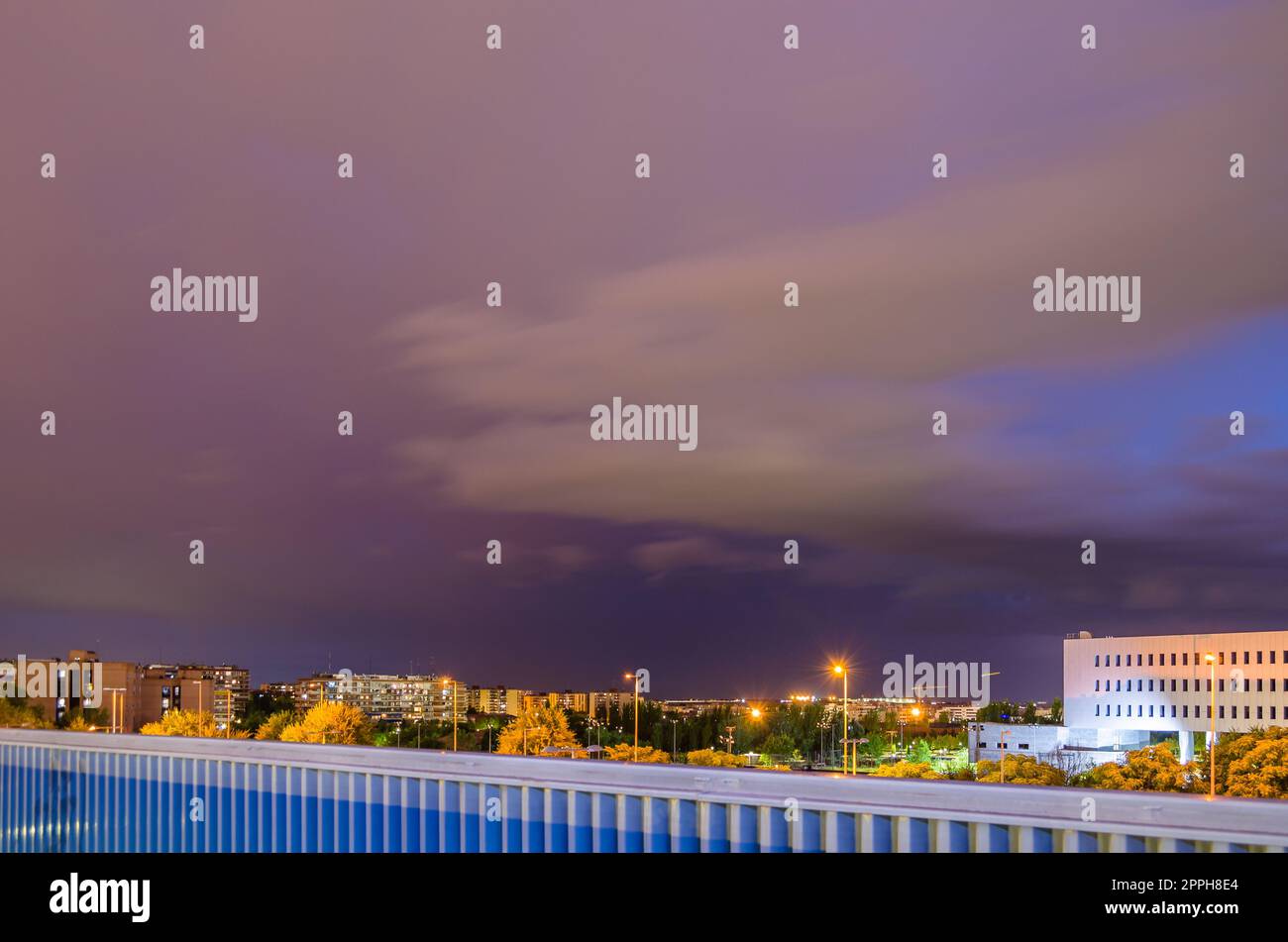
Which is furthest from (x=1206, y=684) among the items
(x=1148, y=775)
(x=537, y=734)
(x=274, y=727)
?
(x=274, y=727)

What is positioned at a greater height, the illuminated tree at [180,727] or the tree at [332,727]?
the tree at [332,727]

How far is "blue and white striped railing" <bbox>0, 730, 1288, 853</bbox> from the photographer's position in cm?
1348

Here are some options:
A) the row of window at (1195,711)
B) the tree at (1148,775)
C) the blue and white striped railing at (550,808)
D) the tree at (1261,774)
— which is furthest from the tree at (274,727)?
the row of window at (1195,711)

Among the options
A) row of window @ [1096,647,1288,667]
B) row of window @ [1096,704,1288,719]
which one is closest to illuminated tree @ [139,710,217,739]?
row of window @ [1096,704,1288,719]

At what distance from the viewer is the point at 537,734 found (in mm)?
88062

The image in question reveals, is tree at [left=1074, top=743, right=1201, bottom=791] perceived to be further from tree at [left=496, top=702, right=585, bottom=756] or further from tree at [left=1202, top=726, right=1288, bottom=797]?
tree at [left=496, top=702, right=585, bottom=756]

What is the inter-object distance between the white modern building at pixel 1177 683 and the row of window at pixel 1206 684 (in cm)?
9

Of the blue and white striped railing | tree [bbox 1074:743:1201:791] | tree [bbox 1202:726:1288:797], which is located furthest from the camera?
tree [bbox 1074:743:1201:791]

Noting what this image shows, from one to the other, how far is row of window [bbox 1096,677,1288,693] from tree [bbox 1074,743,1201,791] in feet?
157

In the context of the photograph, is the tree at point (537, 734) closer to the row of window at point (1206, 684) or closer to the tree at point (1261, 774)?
the tree at point (1261, 774)

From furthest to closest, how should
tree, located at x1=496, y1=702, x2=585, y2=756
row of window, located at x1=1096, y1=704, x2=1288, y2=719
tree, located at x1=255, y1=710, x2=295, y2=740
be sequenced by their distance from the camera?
row of window, located at x1=1096, y1=704, x2=1288, y2=719, tree, located at x1=255, y1=710, x2=295, y2=740, tree, located at x1=496, y1=702, x2=585, y2=756

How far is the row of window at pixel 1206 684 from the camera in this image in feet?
402
